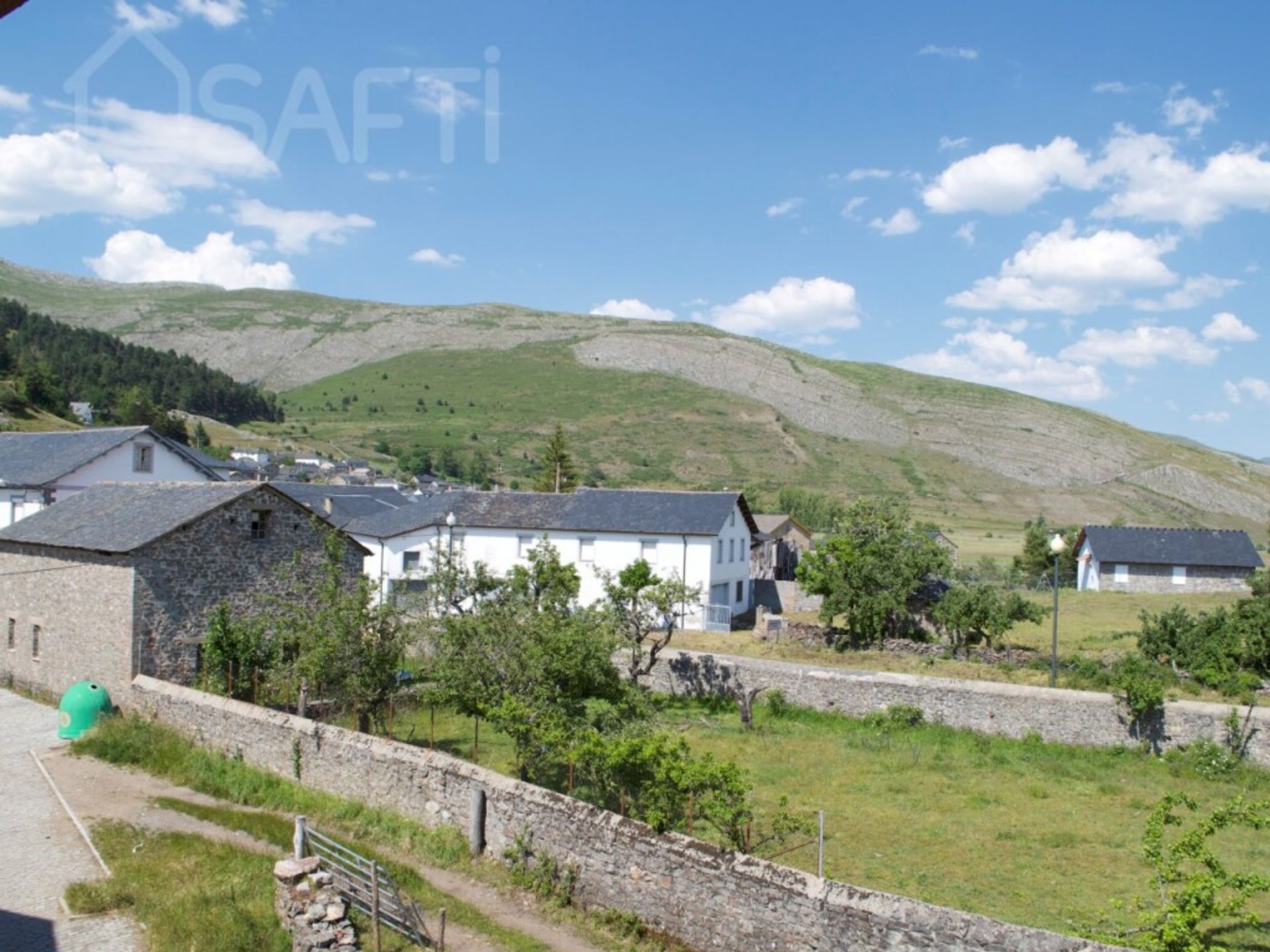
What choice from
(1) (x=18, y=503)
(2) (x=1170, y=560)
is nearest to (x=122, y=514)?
(1) (x=18, y=503)

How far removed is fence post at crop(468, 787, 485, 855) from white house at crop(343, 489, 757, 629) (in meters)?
25.9

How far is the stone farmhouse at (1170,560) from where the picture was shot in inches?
2119

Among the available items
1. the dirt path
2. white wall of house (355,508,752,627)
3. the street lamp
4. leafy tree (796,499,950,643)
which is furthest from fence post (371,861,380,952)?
white wall of house (355,508,752,627)

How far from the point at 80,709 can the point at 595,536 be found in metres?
24.1

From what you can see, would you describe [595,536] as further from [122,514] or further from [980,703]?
[980,703]

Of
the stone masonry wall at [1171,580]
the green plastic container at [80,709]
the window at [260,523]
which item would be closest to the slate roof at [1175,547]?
the stone masonry wall at [1171,580]

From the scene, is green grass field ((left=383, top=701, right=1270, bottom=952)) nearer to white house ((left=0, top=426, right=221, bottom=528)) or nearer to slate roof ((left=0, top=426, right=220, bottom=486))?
white house ((left=0, top=426, right=221, bottom=528))

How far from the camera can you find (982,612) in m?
30.9

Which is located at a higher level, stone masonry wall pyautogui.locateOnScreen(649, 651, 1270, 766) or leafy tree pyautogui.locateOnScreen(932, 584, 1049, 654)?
leafy tree pyautogui.locateOnScreen(932, 584, 1049, 654)

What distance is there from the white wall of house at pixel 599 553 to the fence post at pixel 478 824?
25392 mm

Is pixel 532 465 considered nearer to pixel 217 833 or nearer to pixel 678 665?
pixel 678 665

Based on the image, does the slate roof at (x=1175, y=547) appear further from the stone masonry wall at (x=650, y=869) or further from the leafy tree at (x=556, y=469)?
the stone masonry wall at (x=650, y=869)

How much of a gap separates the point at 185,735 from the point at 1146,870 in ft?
61.2

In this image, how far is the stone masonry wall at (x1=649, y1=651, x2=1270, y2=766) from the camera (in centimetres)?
2034
